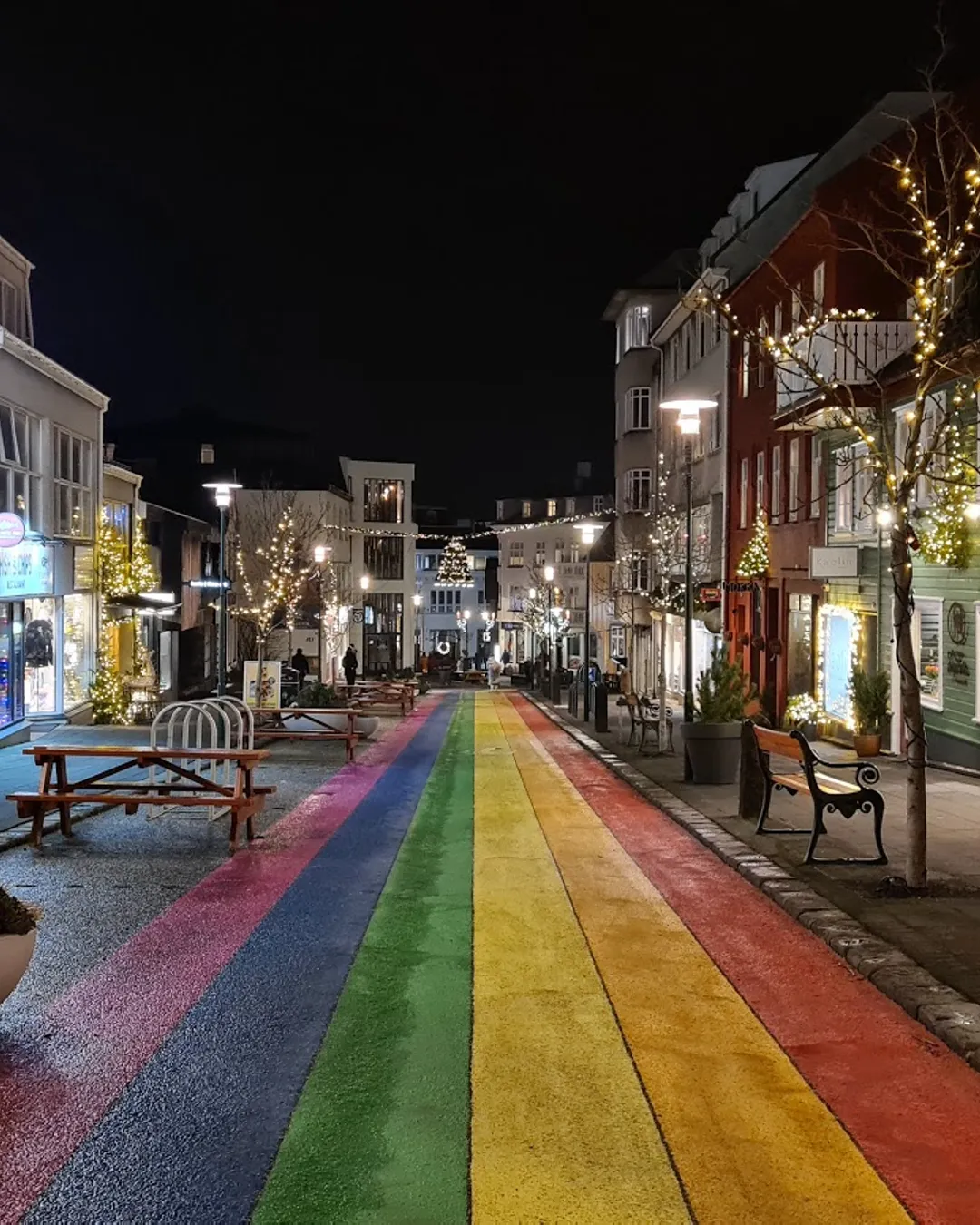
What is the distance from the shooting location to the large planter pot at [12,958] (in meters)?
6.14

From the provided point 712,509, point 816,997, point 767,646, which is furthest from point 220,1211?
point 712,509

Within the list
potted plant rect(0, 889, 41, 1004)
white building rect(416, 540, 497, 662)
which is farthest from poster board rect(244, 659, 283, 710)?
white building rect(416, 540, 497, 662)

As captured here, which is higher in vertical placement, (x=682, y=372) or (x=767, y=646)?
(x=682, y=372)

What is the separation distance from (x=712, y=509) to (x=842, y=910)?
27.8 meters

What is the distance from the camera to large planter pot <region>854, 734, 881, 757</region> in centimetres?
2091

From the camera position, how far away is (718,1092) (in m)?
5.66

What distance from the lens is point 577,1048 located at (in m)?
6.21

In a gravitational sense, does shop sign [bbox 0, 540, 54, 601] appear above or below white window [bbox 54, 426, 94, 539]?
below

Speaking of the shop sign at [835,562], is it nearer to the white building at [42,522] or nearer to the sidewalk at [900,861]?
the sidewalk at [900,861]

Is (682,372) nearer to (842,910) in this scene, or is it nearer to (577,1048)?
(842,910)

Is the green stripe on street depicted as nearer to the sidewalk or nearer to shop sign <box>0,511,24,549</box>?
the sidewalk

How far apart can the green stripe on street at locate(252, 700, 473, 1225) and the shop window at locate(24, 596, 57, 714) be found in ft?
50.3

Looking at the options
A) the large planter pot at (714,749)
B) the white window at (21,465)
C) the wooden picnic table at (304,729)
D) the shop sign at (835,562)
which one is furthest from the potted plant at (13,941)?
Answer: the shop sign at (835,562)

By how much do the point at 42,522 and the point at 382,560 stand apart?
5899cm
